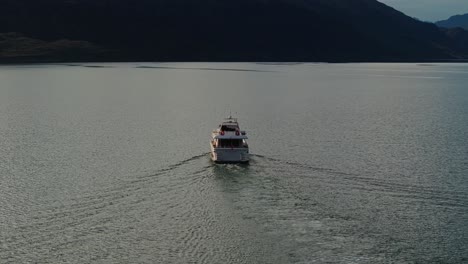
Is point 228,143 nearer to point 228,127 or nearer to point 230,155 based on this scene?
point 230,155

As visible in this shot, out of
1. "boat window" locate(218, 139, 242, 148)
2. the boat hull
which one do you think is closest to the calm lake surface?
the boat hull

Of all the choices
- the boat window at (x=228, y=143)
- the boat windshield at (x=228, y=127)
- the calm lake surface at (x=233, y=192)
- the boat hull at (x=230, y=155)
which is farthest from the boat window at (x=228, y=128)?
the boat hull at (x=230, y=155)

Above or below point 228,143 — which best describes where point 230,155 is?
below

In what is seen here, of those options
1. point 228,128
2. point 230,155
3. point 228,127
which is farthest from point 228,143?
point 228,127

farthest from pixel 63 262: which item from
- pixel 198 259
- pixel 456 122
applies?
pixel 456 122

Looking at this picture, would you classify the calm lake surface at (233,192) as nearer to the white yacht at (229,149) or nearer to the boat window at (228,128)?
the white yacht at (229,149)

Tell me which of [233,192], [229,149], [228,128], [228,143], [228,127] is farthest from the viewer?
[228,127]

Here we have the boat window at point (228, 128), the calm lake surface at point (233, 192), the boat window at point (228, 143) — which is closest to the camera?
the calm lake surface at point (233, 192)

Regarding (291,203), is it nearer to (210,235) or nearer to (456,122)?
(210,235)
